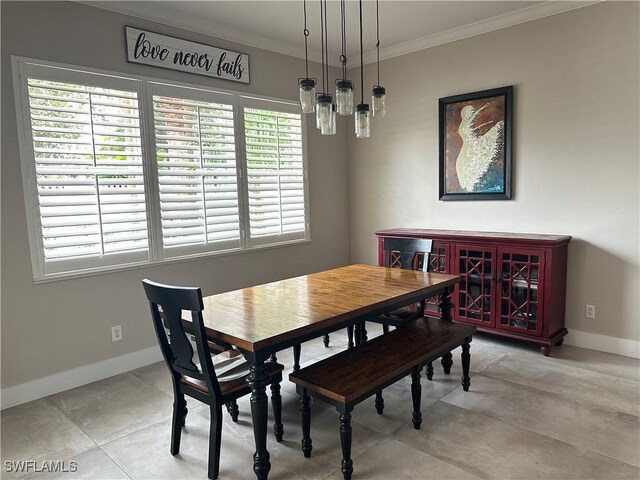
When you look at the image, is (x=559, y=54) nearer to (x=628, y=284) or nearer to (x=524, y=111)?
(x=524, y=111)

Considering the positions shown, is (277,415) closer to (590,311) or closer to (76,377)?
(76,377)

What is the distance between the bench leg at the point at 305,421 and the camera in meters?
2.18

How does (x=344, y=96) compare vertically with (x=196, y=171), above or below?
above

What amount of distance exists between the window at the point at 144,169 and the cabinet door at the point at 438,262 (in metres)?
1.48

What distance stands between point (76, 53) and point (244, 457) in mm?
2879

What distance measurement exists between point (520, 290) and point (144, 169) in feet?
10.4

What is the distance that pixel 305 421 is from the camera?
7.24 ft

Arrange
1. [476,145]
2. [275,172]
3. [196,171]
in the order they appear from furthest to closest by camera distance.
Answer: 1. [275,172]
2. [476,145]
3. [196,171]

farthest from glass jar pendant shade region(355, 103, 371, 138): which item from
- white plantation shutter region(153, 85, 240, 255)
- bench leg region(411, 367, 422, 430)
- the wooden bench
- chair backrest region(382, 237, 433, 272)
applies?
white plantation shutter region(153, 85, 240, 255)

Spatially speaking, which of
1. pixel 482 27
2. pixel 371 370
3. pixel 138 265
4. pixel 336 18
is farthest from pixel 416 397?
pixel 482 27

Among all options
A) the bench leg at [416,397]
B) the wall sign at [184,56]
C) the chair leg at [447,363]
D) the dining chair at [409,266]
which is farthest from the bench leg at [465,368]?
the wall sign at [184,56]

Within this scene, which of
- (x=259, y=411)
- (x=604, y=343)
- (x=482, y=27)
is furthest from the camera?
(x=482, y=27)

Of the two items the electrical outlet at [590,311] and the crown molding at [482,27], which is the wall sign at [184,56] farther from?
the electrical outlet at [590,311]

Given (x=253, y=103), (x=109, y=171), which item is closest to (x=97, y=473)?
(x=109, y=171)
